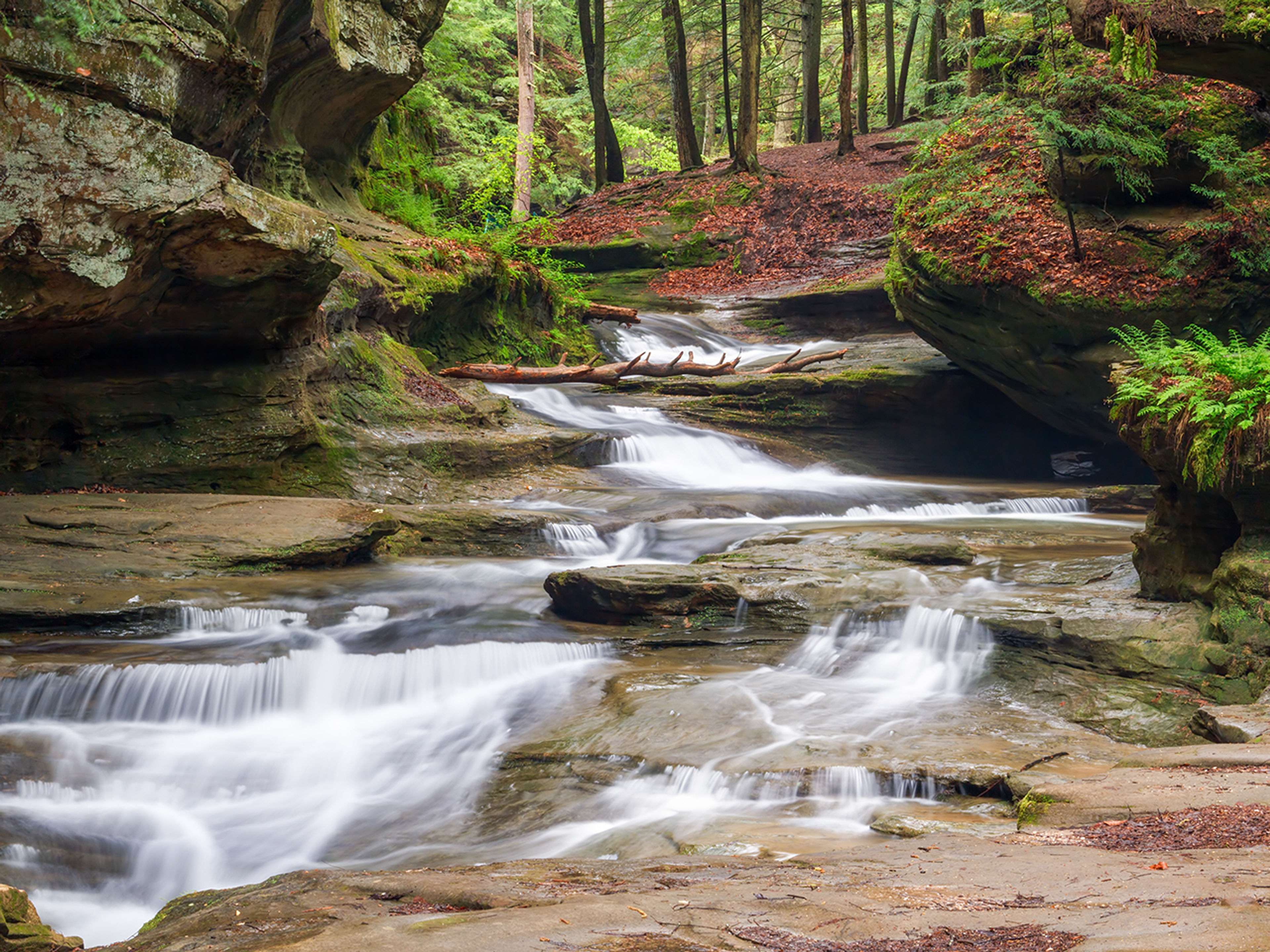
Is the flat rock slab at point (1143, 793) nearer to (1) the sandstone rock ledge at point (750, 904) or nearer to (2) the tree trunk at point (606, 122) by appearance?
(1) the sandstone rock ledge at point (750, 904)

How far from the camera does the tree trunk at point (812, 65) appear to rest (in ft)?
89.2

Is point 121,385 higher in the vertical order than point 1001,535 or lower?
higher

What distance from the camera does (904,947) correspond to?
257 centimetres

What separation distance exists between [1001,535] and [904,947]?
937 centimetres

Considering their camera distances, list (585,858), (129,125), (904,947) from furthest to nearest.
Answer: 1. (129,125)
2. (585,858)
3. (904,947)

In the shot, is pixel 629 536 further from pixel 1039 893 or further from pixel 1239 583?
pixel 1039 893

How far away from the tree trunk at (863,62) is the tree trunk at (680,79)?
5.46 meters

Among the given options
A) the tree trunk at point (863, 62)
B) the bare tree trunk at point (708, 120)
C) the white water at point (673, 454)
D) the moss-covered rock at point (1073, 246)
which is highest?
the bare tree trunk at point (708, 120)

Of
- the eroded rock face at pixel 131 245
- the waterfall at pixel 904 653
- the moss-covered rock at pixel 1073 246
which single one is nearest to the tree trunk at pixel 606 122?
the moss-covered rock at pixel 1073 246

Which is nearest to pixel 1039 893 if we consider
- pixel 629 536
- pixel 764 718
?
pixel 764 718

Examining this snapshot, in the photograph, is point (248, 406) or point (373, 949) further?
point (248, 406)

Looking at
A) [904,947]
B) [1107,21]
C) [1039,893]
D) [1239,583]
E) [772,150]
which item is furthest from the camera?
[772,150]

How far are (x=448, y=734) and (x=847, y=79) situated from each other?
78.2 feet

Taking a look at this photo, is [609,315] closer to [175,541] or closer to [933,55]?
[175,541]
